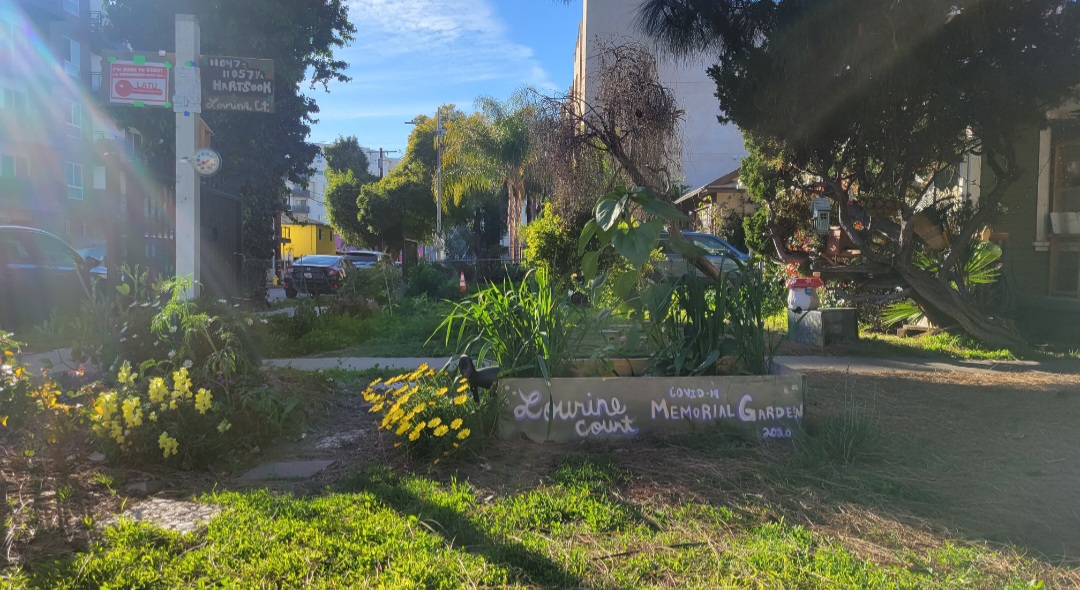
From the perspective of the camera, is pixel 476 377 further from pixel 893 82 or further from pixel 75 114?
pixel 75 114

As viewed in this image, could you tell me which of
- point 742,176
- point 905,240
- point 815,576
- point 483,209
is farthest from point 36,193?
point 815,576

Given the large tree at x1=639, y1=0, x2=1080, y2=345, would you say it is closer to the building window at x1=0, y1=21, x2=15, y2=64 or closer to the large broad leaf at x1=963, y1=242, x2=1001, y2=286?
the large broad leaf at x1=963, y1=242, x2=1001, y2=286

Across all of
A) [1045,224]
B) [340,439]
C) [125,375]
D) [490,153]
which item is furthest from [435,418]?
[490,153]

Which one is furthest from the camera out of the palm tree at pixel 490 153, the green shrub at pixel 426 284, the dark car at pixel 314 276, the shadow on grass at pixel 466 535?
the palm tree at pixel 490 153

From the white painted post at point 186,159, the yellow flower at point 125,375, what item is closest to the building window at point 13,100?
the white painted post at point 186,159

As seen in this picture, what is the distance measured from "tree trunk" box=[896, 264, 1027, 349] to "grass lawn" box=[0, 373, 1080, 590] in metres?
4.70

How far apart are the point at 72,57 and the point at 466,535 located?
40313 millimetres

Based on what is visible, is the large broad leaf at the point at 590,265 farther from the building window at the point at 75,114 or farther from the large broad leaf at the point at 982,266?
the building window at the point at 75,114

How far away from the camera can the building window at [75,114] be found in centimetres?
3488

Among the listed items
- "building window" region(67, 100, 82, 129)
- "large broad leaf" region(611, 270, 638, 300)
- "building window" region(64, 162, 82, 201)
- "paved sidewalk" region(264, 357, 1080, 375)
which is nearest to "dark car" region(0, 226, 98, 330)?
"paved sidewalk" region(264, 357, 1080, 375)

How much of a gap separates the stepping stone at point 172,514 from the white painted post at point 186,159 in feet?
13.9

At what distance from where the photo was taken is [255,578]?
2.72 m

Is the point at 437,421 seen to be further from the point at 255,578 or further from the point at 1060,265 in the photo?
the point at 1060,265

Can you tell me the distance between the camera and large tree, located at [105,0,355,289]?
1402 cm
